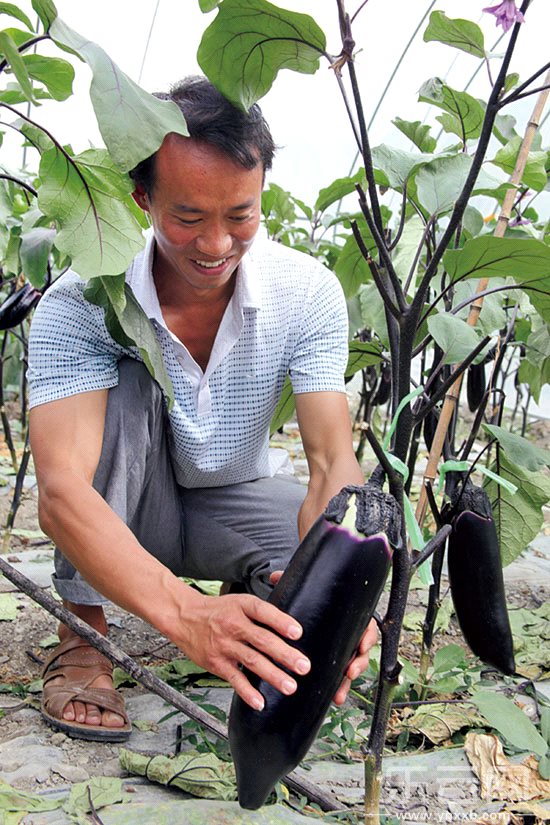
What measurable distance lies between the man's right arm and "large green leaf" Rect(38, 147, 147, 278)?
0.36 m

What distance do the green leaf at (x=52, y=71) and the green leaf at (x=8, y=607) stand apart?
104cm

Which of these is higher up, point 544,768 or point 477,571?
point 477,571

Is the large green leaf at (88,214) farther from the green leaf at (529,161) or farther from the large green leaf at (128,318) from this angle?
the green leaf at (529,161)

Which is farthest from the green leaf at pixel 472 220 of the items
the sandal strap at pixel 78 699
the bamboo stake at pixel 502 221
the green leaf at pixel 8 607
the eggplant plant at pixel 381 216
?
the green leaf at pixel 8 607

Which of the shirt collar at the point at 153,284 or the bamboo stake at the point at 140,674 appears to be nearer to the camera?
the bamboo stake at the point at 140,674

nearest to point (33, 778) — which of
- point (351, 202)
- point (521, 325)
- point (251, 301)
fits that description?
point (251, 301)

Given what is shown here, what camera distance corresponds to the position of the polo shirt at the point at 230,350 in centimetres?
136

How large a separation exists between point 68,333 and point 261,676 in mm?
685

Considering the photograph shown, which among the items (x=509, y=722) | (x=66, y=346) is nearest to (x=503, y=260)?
(x=509, y=722)

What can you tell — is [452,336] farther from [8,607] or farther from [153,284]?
[8,607]

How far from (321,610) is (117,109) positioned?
48cm

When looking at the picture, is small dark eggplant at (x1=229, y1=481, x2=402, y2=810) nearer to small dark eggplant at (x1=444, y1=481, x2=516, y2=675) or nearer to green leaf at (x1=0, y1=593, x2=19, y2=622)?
small dark eggplant at (x1=444, y1=481, x2=516, y2=675)

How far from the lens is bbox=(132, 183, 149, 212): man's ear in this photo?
129 centimetres

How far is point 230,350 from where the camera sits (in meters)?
1.45
